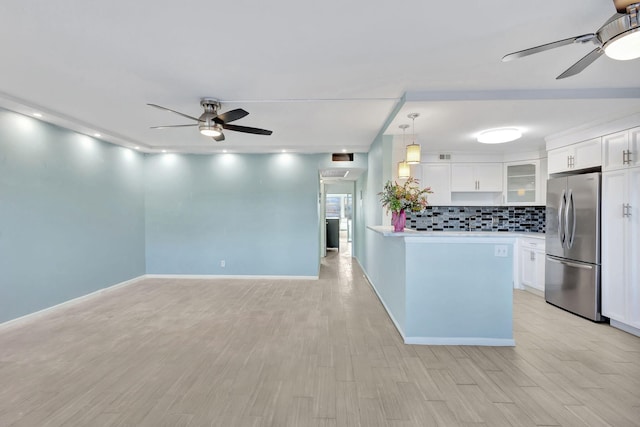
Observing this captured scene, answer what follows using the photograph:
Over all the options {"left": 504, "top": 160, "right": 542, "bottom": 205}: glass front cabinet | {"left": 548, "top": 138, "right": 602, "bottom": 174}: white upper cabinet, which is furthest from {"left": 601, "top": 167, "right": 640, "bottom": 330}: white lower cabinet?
{"left": 504, "top": 160, "right": 542, "bottom": 205}: glass front cabinet

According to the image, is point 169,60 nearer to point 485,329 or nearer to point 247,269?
point 485,329

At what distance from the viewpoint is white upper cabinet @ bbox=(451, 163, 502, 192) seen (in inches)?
215

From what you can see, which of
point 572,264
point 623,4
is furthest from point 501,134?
point 623,4

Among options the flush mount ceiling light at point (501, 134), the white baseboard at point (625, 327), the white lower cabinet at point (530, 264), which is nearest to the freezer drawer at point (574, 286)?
the white baseboard at point (625, 327)

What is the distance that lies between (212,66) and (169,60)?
1.11 feet

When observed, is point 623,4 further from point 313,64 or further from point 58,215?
point 58,215

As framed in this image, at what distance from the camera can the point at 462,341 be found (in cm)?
294

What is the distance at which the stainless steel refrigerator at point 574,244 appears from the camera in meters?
3.54

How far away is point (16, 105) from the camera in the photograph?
3.29 m

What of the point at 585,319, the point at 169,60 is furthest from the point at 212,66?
the point at 585,319

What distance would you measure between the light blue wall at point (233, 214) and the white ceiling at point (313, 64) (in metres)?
1.87

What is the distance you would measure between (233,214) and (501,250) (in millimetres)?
4717

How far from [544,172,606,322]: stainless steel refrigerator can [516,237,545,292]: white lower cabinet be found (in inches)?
12.5

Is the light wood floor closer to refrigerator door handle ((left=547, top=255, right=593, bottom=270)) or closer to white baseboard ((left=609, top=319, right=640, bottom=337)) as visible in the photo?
white baseboard ((left=609, top=319, right=640, bottom=337))
